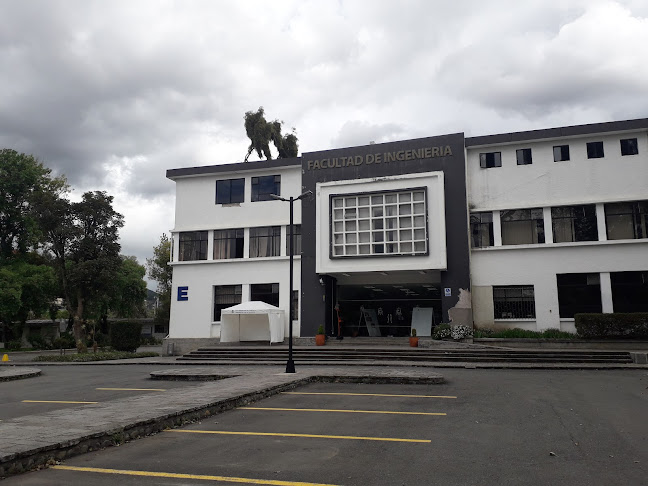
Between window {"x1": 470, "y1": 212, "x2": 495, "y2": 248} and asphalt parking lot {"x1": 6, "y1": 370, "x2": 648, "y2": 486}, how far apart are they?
1505 centimetres

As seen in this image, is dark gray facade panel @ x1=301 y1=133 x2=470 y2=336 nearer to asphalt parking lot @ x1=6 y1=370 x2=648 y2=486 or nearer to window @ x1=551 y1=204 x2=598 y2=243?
window @ x1=551 y1=204 x2=598 y2=243

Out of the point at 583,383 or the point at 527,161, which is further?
the point at 527,161

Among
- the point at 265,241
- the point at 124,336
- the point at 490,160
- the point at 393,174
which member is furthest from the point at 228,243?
the point at 490,160

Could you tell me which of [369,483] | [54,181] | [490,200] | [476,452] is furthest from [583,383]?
[54,181]

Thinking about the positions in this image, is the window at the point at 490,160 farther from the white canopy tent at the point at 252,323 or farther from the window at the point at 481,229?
the white canopy tent at the point at 252,323

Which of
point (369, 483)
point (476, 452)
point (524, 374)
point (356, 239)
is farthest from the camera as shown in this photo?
point (356, 239)

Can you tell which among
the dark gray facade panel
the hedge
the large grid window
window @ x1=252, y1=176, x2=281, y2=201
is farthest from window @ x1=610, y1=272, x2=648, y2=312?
window @ x1=252, y1=176, x2=281, y2=201

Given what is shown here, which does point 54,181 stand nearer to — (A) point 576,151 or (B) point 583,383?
(A) point 576,151

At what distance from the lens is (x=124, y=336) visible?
102 feet

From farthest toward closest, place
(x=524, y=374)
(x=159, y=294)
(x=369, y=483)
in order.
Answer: (x=159, y=294) < (x=524, y=374) < (x=369, y=483)

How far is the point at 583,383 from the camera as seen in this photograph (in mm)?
14445

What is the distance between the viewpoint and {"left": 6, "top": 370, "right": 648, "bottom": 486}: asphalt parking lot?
235 inches

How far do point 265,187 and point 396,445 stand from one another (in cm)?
2484

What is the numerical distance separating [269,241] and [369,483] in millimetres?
24954
